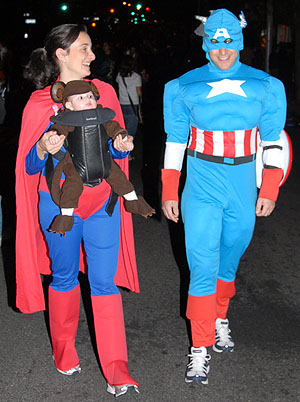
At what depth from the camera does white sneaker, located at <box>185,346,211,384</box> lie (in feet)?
12.3

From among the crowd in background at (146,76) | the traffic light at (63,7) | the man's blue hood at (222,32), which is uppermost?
the traffic light at (63,7)

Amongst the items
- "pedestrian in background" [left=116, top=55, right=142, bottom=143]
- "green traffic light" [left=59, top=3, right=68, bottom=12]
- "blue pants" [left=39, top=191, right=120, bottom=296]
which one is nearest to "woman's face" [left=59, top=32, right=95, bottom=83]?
"blue pants" [left=39, top=191, right=120, bottom=296]

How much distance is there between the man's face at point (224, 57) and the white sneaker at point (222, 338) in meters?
1.72

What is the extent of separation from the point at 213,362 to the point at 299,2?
18677mm

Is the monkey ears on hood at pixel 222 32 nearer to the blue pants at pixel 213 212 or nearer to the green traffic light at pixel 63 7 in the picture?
the blue pants at pixel 213 212

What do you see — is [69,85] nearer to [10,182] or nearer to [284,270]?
[284,270]

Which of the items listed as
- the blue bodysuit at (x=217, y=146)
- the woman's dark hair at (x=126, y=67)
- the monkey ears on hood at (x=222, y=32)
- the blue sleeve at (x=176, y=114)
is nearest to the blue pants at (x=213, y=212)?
the blue bodysuit at (x=217, y=146)

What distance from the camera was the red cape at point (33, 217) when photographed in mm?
3512

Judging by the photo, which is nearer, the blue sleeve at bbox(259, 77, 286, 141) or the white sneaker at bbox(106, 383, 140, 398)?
the white sneaker at bbox(106, 383, 140, 398)

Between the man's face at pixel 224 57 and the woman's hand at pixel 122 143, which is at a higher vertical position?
the man's face at pixel 224 57

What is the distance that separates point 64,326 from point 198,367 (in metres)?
0.87

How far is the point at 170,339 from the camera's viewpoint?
435cm

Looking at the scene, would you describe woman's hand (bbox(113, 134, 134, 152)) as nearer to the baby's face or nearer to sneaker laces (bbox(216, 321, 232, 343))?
the baby's face

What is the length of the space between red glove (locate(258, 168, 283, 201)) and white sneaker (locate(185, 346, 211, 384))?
3.41 ft
